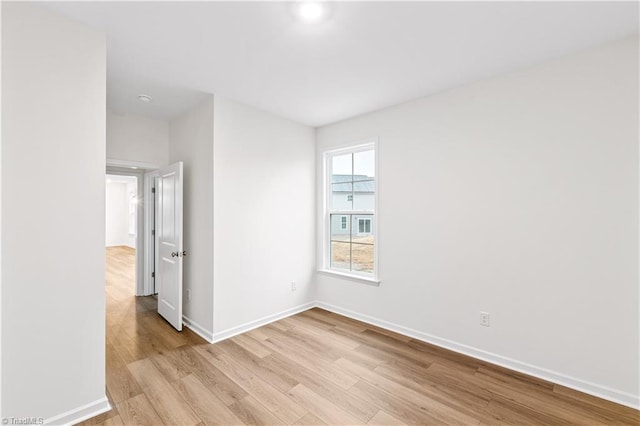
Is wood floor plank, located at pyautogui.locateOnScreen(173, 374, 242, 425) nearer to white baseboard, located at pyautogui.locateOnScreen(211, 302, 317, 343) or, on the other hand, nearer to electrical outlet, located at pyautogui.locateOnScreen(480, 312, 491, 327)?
white baseboard, located at pyautogui.locateOnScreen(211, 302, 317, 343)

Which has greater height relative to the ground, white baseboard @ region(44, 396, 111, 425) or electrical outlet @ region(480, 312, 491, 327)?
electrical outlet @ region(480, 312, 491, 327)

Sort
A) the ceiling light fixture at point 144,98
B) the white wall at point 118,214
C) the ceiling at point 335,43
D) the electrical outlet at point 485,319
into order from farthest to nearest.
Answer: the white wall at point 118,214 → the ceiling light fixture at point 144,98 → the electrical outlet at point 485,319 → the ceiling at point 335,43

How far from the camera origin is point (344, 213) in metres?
3.93

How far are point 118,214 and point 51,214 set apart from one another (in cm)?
1131

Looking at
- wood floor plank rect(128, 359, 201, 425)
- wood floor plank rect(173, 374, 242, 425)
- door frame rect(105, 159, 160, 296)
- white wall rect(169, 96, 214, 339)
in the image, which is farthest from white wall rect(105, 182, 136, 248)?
wood floor plank rect(173, 374, 242, 425)

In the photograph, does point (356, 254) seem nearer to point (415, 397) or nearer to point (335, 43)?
point (415, 397)

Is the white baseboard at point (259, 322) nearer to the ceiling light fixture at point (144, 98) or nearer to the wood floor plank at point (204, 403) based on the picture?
the wood floor plank at point (204, 403)

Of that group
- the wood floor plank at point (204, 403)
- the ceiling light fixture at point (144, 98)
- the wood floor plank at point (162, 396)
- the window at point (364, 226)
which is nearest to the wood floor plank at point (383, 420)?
the wood floor plank at point (204, 403)

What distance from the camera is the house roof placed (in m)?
3.63

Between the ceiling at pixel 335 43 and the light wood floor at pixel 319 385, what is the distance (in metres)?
2.59

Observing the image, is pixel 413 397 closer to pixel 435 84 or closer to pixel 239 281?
pixel 239 281

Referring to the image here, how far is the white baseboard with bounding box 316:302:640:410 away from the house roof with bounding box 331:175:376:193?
5.32ft

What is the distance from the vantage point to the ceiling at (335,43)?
173cm

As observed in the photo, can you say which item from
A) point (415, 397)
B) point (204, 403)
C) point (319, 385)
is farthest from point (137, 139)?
point (415, 397)
